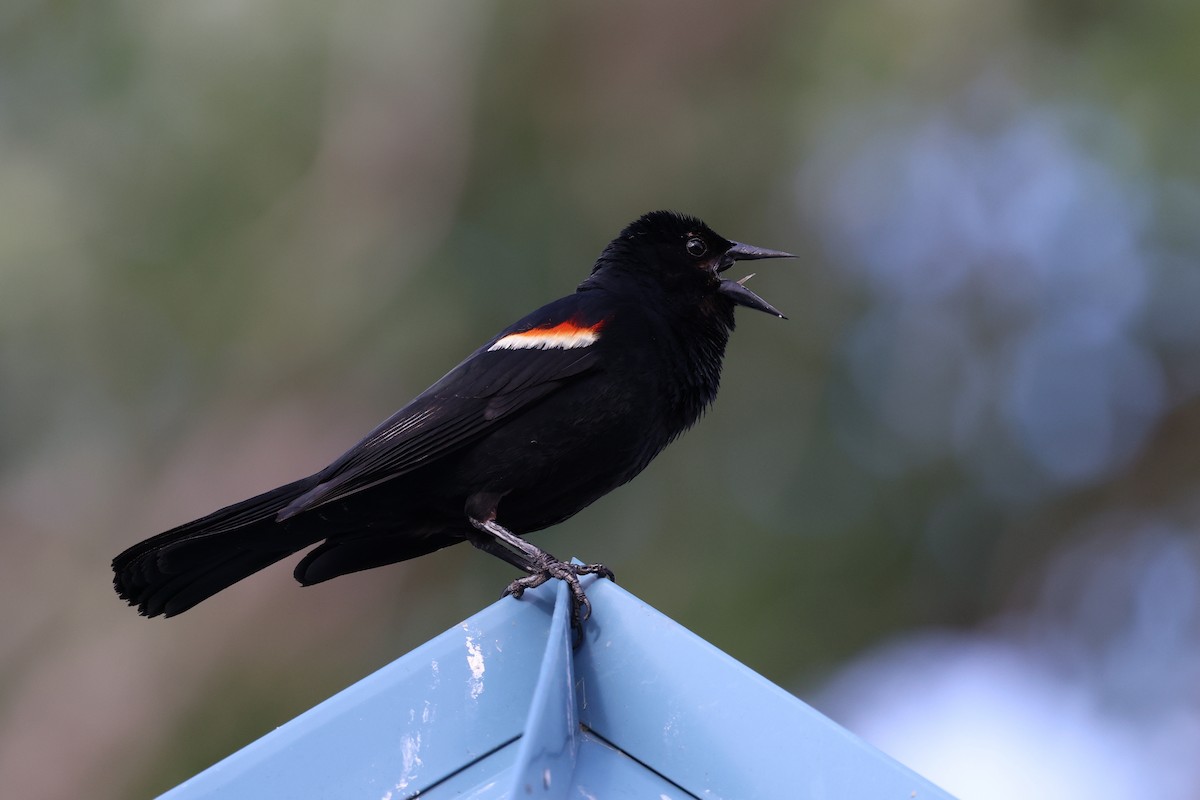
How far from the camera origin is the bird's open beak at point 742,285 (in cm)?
389

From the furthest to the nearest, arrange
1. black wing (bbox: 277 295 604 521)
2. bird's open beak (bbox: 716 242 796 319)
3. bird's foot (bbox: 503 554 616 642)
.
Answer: bird's open beak (bbox: 716 242 796 319), black wing (bbox: 277 295 604 521), bird's foot (bbox: 503 554 616 642)

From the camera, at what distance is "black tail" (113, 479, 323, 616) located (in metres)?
3.29

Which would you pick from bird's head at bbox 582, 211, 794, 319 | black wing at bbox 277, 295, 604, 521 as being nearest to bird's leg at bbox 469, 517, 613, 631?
black wing at bbox 277, 295, 604, 521

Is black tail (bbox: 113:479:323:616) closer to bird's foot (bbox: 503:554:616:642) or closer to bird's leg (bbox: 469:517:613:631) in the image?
bird's leg (bbox: 469:517:613:631)

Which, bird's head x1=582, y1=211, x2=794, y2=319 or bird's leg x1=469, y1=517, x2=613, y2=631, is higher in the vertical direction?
bird's head x1=582, y1=211, x2=794, y2=319

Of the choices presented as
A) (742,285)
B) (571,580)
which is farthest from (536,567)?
(742,285)

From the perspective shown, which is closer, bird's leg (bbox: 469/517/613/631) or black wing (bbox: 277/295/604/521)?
bird's leg (bbox: 469/517/613/631)

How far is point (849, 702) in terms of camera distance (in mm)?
6324

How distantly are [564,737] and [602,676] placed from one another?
159 mm

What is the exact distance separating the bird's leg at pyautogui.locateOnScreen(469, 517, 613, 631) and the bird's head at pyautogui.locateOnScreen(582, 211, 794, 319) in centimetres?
93

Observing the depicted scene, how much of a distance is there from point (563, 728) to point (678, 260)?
216 centimetres

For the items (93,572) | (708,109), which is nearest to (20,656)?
(93,572)

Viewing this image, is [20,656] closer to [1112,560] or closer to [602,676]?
[602,676]

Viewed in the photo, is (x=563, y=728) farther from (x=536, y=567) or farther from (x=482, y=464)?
(x=482, y=464)
